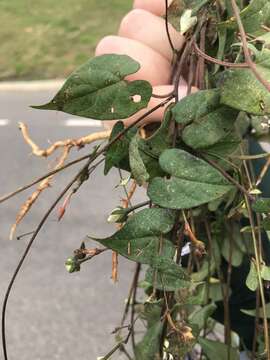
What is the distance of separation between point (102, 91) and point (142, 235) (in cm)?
8

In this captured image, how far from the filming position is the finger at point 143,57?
0.52 m

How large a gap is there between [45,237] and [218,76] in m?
2.20

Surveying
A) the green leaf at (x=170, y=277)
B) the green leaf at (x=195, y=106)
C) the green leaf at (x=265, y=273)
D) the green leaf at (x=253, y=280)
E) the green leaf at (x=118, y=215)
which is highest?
the green leaf at (x=195, y=106)

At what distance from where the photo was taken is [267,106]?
35cm

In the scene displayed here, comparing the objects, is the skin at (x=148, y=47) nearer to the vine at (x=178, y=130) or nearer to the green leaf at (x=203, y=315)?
the vine at (x=178, y=130)

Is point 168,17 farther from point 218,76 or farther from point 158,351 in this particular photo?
point 158,351

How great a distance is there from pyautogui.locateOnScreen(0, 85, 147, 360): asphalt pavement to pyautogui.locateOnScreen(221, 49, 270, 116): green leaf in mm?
1412

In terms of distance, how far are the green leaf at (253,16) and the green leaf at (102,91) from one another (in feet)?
0.20

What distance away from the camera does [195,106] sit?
37 centimetres

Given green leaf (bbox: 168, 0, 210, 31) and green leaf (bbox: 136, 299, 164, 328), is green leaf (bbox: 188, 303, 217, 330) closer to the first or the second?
green leaf (bbox: 136, 299, 164, 328)

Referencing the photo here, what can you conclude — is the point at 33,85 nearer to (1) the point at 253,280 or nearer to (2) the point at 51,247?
(2) the point at 51,247

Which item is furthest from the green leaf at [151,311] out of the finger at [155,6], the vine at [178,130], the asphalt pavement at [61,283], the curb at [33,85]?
the curb at [33,85]

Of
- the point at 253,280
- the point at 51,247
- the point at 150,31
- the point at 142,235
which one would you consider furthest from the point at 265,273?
the point at 51,247

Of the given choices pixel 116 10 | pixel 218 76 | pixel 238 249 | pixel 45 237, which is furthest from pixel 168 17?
pixel 116 10
